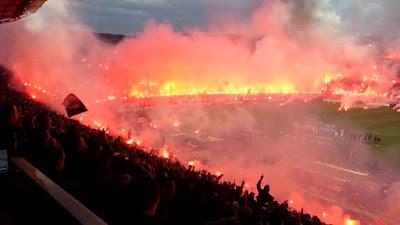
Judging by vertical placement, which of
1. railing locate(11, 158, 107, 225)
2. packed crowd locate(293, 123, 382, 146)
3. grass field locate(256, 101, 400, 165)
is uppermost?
railing locate(11, 158, 107, 225)

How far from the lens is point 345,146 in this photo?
80.6 feet

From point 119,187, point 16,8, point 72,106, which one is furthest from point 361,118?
point 119,187

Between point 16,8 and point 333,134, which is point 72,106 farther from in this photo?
point 333,134

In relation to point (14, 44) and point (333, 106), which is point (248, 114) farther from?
point (14, 44)

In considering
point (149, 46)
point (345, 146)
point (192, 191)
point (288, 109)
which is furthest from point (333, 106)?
A: point (192, 191)

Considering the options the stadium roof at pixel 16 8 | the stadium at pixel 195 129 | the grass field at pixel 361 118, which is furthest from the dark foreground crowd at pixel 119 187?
the grass field at pixel 361 118

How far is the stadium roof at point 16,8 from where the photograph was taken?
20203 mm

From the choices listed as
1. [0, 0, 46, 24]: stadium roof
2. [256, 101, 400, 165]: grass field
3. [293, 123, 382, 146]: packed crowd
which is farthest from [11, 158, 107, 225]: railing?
[256, 101, 400, 165]: grass field

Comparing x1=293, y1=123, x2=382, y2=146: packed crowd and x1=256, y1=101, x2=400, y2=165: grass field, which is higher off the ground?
x1=256, y1=101, x2=400, y2=165: grass field

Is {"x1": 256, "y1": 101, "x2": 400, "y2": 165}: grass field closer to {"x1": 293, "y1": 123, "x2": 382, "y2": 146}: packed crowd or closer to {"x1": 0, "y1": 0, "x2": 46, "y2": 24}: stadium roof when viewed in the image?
{"x1": 293, "y1": 123, "x2": 382, "y2": 146}: packed crowd

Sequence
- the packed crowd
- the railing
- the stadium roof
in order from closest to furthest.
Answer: the railing < the stadium roof < the packed crowd

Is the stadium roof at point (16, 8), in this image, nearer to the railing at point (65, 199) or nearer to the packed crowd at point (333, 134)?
the packed crowd at point (333, 134)

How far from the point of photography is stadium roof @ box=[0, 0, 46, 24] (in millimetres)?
20203

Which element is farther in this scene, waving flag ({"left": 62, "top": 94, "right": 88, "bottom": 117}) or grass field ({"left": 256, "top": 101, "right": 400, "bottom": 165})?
grass field ({"left": 256, "top": 101, "right": 400, "bottom": 165})
